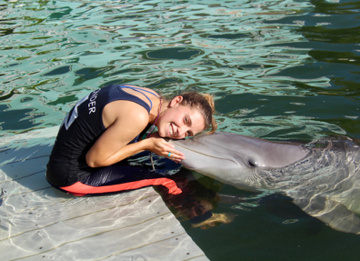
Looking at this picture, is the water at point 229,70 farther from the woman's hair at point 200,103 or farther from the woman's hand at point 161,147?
the woman's hair at point 200,103

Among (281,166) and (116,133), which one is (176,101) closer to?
(116,133)

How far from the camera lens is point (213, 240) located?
3928 mm

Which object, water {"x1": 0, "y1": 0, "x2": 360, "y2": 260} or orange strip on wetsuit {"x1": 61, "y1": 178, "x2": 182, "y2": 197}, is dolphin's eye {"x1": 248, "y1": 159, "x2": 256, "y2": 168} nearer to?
water {"x1": 0, "y1": 0, "x2": 360, "y2": 260}

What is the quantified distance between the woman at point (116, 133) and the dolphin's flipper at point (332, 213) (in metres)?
1.25

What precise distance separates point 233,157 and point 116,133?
4.29 feet

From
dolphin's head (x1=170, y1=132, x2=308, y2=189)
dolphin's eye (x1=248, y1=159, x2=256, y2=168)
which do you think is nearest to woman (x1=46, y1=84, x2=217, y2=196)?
dolphin's head (x1=170, y1=132, x2=308, y2=189)

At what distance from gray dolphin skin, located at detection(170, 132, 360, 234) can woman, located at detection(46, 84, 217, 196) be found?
30 cm

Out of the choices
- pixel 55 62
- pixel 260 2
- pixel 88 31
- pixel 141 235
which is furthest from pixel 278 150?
pixel 260 2

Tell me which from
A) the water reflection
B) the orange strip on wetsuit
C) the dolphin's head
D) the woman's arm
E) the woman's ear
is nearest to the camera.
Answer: the woman's arm

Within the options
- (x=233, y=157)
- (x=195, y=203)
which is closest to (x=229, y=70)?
(x=233, y=157)

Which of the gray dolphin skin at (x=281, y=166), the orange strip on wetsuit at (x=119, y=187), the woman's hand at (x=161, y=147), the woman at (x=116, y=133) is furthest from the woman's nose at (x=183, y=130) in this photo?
the orange strip on wetsuit at (x=119, y=187)

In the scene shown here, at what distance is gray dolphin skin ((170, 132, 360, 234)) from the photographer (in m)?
4.61

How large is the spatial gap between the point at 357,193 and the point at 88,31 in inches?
345

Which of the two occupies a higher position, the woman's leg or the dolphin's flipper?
the woman's leg
